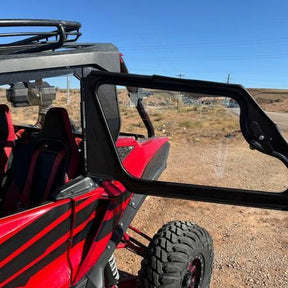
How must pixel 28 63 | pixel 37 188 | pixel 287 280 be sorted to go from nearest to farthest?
pixel 28 63 < pixel 37 188 < pixel 287 280

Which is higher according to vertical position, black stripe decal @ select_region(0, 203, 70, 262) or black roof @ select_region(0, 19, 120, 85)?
black roof @ select_region(0, 19, 120, 85)

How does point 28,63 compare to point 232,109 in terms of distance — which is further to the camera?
point 232,109

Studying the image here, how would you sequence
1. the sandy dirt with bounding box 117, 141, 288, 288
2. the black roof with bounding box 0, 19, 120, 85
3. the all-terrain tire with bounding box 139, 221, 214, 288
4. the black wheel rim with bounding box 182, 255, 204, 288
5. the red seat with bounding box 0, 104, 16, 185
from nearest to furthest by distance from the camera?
the black roof with bounding box 0, 19, 120, 85 < the all-terrain tire with bounding box 139, 221, 214, 288 < the black wheel rim with bounding box 182, 255, 204, 288 < the red seat with bounding box 0, 104, 16, 185 < the sandy dirt with bounding box 117, 141, 288, 288

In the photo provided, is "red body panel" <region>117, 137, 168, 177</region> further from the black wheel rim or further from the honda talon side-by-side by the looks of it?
the black wheel rim

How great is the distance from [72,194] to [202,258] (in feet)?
4.20

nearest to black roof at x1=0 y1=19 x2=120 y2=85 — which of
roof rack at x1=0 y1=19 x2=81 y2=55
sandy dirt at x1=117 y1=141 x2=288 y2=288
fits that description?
roof rack at x1=0 y1=19 x2=81 y2=55

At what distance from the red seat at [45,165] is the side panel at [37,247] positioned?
41cm

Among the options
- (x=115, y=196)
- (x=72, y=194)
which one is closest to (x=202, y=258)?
(x=115, y=196)

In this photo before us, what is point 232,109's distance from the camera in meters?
1.93

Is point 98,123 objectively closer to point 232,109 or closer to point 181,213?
point 232,109

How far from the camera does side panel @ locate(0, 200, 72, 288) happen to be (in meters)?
1.77

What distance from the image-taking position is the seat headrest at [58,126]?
2.48m

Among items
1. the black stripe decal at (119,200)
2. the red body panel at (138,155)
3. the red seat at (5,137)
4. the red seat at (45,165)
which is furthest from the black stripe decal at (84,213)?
the red seat at (5,137)

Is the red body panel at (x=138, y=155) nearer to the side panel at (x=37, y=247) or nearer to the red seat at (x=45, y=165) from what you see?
the red seat at (x=45, y=165)
